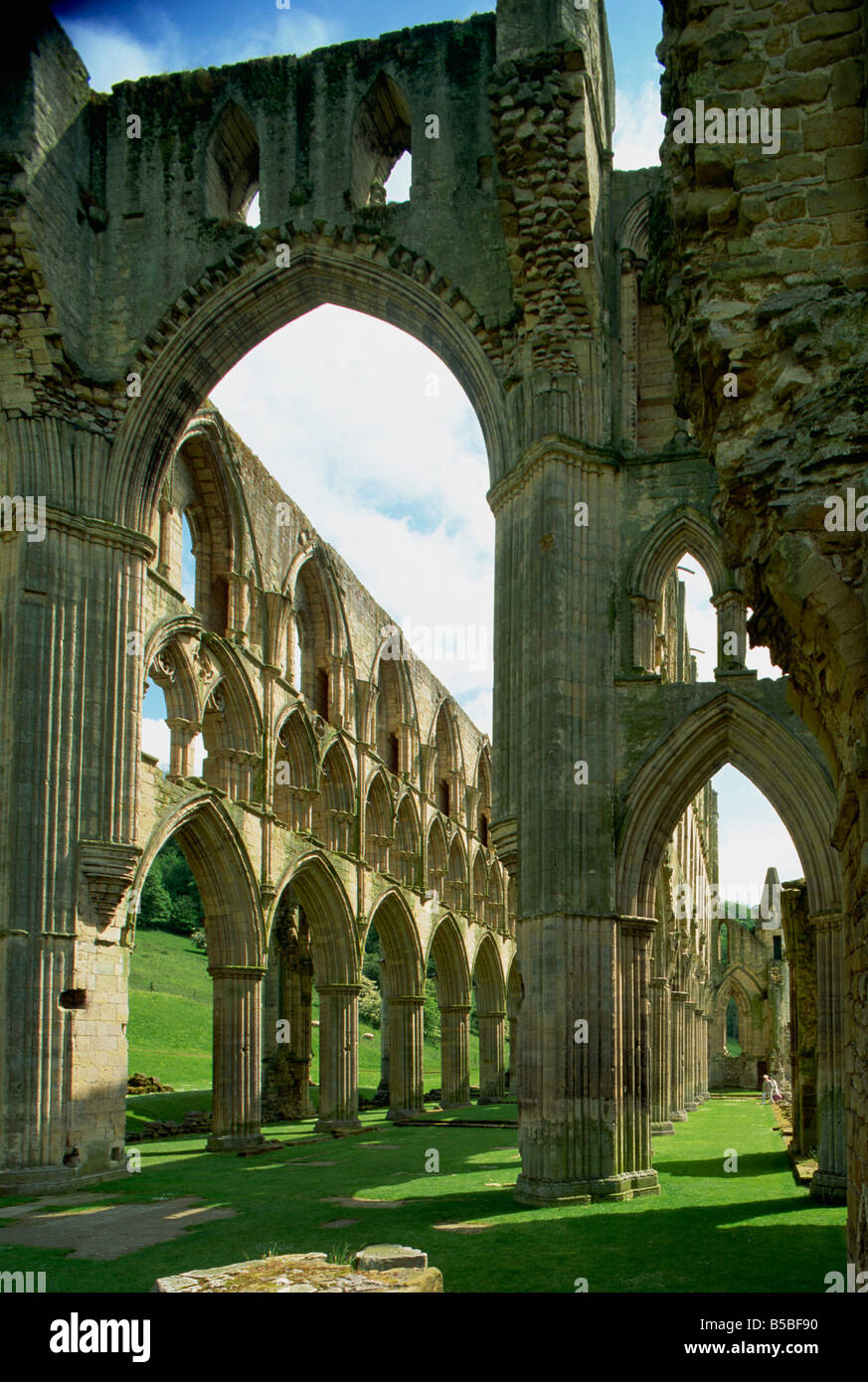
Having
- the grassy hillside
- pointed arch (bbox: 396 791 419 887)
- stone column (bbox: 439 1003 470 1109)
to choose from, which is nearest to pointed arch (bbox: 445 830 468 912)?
stone column (bbox: 439 1003 470 1109)

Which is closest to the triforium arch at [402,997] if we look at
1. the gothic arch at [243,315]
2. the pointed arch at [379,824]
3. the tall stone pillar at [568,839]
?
the pointed arch at [379,824]

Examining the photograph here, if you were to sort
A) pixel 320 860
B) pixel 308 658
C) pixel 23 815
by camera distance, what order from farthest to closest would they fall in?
1. pixel 308 658
2. pixel 320 860
3. pixel 23 815

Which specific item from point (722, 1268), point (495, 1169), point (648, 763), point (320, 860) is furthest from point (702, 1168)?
point (320, 860)

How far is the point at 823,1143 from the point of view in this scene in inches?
477

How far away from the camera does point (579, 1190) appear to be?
1225 centimetres

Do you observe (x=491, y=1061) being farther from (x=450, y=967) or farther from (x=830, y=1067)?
(x=830, y=1067)

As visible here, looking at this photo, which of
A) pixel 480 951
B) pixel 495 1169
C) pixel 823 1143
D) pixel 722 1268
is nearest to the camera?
pixel 722 1268

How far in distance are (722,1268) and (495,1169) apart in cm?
750

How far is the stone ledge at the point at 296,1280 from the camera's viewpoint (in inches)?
235

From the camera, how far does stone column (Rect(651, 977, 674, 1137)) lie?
1995 centimetres

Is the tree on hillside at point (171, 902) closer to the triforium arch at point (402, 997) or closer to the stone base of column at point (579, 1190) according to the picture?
the triforium arch at point (402, 997)

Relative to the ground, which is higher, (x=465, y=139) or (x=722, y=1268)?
(x=465, y=139)

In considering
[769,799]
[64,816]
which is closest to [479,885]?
[64,816]

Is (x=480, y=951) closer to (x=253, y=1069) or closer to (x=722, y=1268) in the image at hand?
(x=253, y=1069)
